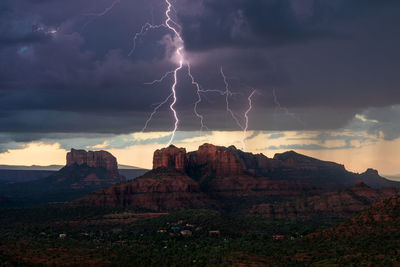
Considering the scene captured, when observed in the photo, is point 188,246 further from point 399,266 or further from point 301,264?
point 399,266

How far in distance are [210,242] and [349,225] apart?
1705 inches

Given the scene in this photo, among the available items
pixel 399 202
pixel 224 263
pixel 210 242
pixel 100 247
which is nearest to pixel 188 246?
pixel 210 242

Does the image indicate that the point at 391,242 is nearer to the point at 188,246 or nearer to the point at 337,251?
the point at 337,251

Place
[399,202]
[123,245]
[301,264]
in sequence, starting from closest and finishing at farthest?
[301,264] → [399,202] → [123,245]

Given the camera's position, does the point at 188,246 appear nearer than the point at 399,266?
No

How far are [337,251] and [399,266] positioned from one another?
22.7m

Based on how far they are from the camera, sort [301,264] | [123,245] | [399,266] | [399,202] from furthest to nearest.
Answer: [123,245] → [399,202] → [301,264] → [399,266]

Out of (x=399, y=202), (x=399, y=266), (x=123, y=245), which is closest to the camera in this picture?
(x=399, y=266)

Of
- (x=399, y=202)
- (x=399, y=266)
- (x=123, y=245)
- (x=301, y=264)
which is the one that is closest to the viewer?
(x=399, y=266)

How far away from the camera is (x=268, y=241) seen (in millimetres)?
192750

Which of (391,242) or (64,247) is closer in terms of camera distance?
Answer: (391,242)

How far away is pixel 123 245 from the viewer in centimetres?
18962

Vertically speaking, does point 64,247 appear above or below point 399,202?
below

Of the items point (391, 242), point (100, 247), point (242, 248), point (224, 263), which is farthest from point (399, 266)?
point (100, 247)
